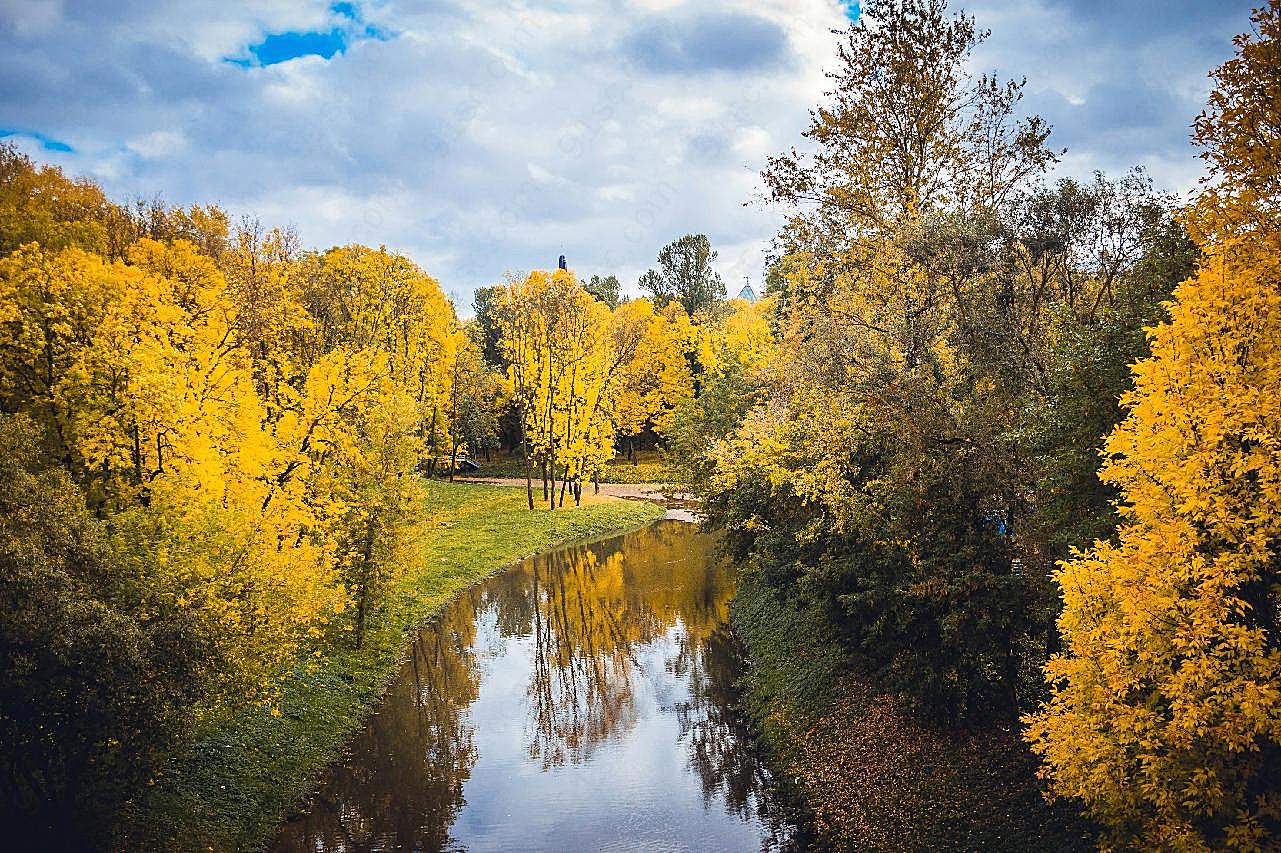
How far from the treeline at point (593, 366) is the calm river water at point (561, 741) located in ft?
32.2

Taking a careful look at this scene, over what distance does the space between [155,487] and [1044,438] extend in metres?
17.6

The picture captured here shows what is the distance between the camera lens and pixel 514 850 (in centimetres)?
1722

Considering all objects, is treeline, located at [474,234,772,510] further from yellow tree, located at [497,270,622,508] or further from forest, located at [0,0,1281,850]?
forest, located at [0,0,1281,850]

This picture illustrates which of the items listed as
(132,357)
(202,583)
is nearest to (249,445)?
(132,357)

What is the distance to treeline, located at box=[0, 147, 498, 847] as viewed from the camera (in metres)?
13.0

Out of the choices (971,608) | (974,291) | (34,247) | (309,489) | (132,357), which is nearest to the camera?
(971,608)

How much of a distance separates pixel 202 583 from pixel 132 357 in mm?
5998

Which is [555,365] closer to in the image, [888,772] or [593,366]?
[593,366]

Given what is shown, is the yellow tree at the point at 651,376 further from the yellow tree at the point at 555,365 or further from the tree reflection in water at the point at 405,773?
the tree reflection in water at the point at 405,773

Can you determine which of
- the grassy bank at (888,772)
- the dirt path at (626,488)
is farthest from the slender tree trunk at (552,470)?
the grassy bank at (888,772)

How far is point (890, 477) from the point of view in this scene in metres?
16.6

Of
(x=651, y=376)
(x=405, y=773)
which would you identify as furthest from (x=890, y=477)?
(x=651, y=376)

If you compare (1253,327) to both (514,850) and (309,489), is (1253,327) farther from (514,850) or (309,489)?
(309,489)

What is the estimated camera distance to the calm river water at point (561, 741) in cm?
1784
